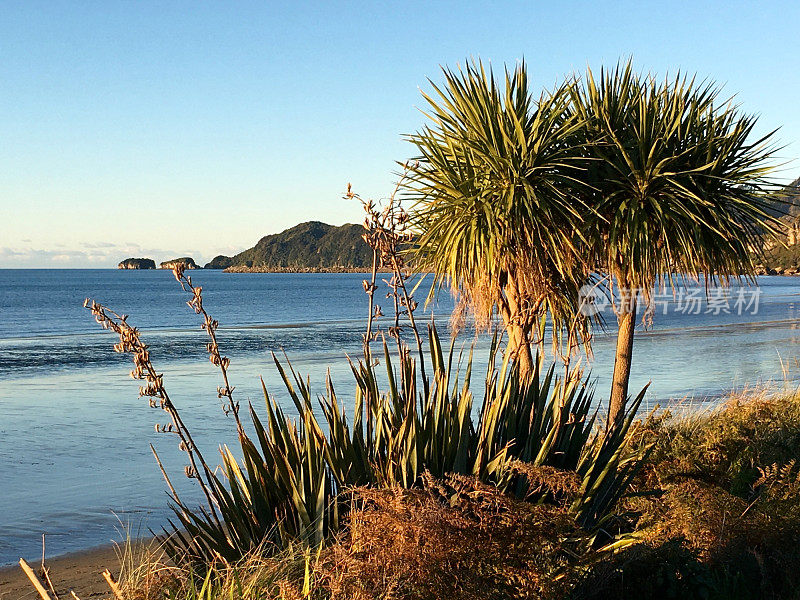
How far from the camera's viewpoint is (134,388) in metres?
18.9

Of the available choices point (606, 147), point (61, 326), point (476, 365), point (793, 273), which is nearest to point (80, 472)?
point (606, 147)

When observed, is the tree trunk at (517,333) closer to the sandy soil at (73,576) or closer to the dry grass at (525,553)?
the dry grass at (525,553)

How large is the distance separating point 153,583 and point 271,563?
1.77 feet

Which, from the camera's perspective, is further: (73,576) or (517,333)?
(73,576)

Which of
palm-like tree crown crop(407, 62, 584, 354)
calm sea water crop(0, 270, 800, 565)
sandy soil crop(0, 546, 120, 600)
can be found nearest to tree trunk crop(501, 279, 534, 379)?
palm-like tree crown crop(407, 62, 584, 354)

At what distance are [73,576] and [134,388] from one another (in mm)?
12433

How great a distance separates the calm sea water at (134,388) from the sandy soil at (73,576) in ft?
0.99

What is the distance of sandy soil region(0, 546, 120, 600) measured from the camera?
6438 millimetres

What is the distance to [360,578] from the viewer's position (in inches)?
123

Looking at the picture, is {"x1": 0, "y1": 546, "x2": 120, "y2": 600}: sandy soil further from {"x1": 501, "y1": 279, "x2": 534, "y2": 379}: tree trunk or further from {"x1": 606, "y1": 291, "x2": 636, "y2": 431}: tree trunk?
{"x1": 606, "y1": 291, "x2": 636, "y2": 431}: tree trunk

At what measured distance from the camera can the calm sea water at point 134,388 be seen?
8.93 metres
